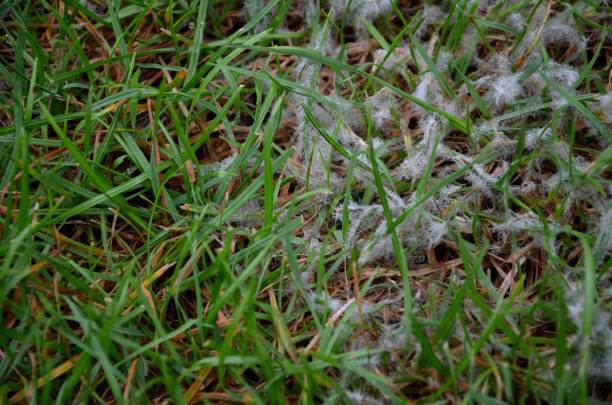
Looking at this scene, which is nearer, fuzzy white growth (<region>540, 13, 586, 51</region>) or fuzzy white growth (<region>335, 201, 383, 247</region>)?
fuzzy white growth (<region>335, 201, 383, 247</region>)

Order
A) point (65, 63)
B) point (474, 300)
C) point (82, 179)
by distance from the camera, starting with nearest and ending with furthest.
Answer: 1. point (474, 300)
2. point (82, 179)
3. point (65, 63)

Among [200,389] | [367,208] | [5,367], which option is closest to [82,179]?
[5,367]

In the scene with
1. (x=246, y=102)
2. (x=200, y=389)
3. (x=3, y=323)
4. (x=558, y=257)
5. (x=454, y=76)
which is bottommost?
(x=200, y=389)

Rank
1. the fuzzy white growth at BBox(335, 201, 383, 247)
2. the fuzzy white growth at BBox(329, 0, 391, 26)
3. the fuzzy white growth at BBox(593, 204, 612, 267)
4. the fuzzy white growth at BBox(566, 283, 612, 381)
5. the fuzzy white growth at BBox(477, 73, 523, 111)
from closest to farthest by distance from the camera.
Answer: the fuzzy white growth at BBox(566, 283, 612, 381)
the fuzzy white growth at BBox(593, 204, 612, 267)
the fuzzy white growth at BBox(335, 201, 383, 247)
the fuzzy white growth at BBox(477, 73, 523, 111)
the fuzzy white growth at BBox(329, 0, 391, 26)

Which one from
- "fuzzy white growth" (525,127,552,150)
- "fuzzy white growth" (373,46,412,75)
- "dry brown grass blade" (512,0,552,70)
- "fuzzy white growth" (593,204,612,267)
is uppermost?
"dry brown grass blade" (512,0,552,70)

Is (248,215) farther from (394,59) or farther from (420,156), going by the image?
(394,59)

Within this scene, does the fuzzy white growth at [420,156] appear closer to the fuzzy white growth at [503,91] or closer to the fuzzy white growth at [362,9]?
the fuzzy white growth at [503,91]

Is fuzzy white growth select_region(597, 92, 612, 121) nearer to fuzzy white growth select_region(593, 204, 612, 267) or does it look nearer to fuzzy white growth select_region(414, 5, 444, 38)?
fuzzy white growth select_region(593, 204, 612, 267)

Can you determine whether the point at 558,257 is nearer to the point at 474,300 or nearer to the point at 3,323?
the point at 474,300

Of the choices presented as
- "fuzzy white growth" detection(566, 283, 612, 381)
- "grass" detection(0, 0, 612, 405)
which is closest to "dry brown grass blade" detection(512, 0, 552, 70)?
"grass" detection(0, 0, 612, 405)

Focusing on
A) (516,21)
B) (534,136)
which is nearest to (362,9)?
(516,21)
